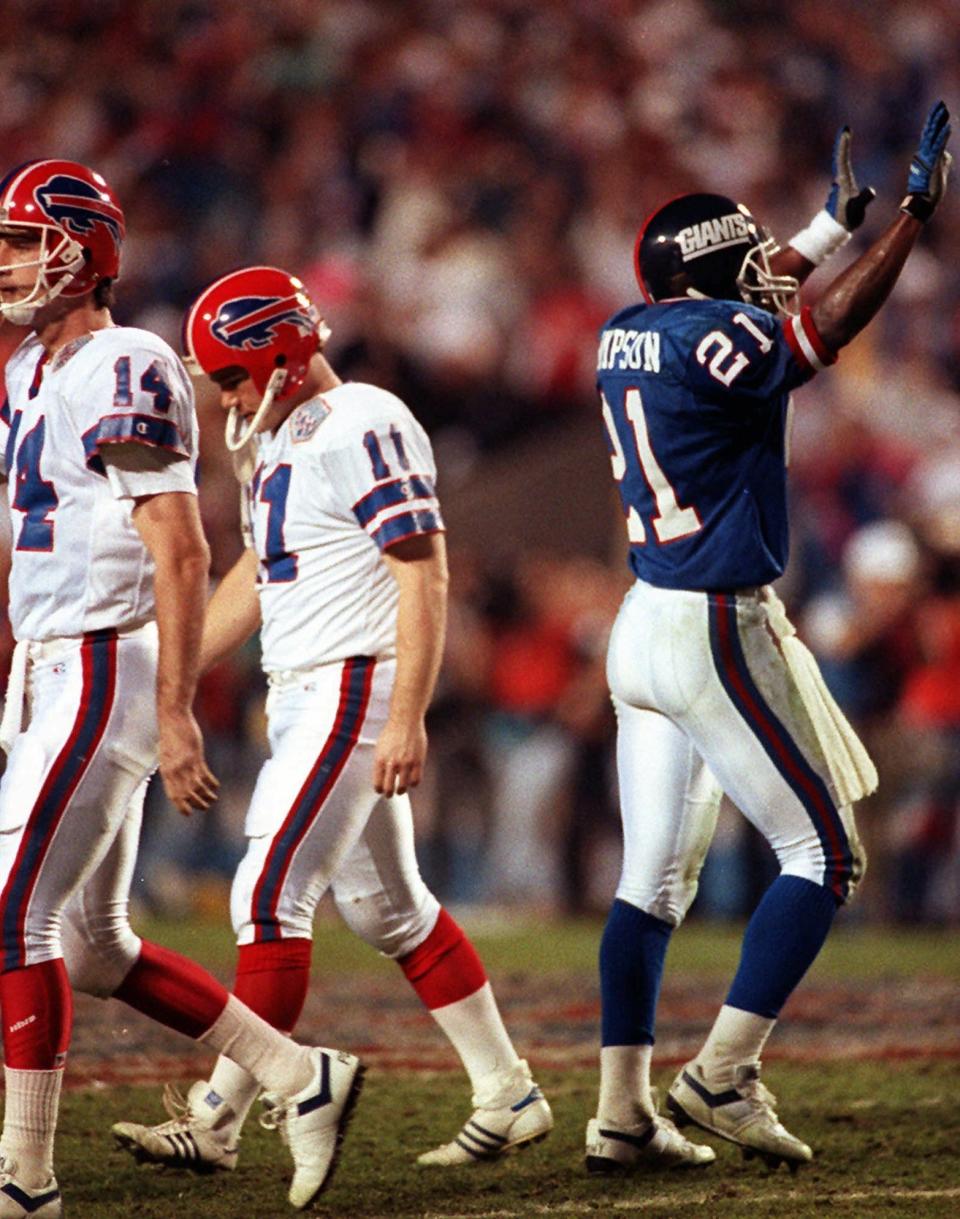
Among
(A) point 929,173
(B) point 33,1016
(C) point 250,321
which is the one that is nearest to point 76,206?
(C) point 250,321

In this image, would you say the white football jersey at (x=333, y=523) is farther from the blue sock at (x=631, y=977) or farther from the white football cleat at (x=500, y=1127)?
the white football cleat at (x=500, y=1127)

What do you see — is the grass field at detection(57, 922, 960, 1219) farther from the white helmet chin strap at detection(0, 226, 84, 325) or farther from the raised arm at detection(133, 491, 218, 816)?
the white helmet chin strap at detection(0, 226, 84, 325)

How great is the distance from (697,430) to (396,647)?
29.2 inches

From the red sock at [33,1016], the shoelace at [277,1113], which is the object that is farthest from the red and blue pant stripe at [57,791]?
the shoelace at [277,1113]

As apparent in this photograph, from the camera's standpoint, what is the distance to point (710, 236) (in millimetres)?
3918

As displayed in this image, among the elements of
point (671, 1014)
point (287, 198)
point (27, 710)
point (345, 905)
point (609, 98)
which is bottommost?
point (671, 1014)

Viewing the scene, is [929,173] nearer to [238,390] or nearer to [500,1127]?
[238,390]

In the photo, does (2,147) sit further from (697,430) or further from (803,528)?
(697,430)

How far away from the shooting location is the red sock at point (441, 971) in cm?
408

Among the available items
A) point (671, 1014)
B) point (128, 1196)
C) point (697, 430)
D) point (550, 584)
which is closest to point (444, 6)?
point (550, 584)

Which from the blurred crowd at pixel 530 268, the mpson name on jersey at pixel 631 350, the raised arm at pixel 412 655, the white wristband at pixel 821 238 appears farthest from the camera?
the blurred crowd at pixel 530 268

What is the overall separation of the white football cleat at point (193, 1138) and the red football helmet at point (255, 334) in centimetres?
134

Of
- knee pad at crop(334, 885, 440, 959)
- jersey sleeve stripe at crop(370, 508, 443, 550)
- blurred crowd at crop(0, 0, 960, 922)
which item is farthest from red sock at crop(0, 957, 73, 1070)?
blurred crowd at crop(0, 0, 960, 922)

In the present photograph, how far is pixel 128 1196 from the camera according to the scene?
368 cm
